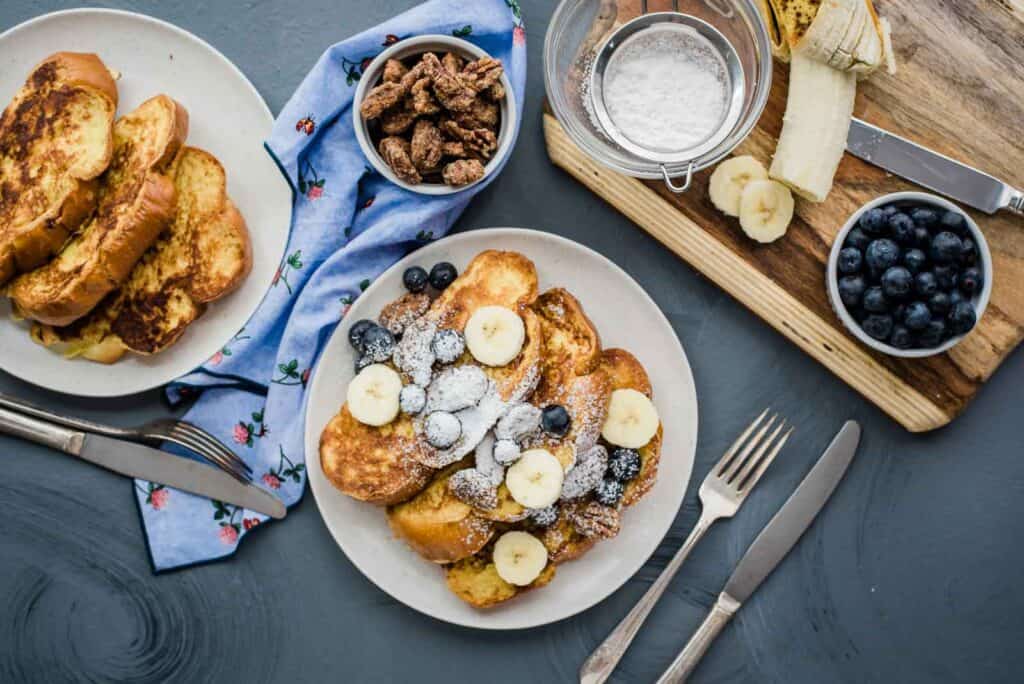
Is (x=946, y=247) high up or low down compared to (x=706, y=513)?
up

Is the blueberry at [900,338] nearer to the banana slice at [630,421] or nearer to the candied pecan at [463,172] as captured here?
the banana slice at [630,421]

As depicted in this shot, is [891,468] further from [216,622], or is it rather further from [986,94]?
[216,622]

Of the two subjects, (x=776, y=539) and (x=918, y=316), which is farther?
(x=776, y=539)

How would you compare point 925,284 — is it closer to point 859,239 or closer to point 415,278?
point 859,239

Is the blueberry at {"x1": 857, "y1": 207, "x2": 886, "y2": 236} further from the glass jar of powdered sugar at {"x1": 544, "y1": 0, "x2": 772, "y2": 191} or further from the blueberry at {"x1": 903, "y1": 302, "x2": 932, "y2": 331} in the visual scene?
the glass jar of powdered sugar at {"x1": 544, "y1": 0, "x2": 772, "y2": 191}

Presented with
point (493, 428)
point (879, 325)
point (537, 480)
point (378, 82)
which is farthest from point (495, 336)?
point (879, 325)

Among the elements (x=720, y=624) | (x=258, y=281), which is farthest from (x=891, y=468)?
(x=258, y=281)
